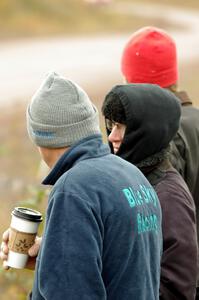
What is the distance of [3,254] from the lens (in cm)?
304

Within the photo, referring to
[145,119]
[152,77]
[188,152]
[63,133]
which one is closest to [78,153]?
[63,133]

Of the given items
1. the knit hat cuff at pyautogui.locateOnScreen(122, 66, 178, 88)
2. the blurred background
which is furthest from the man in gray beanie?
the blurred background

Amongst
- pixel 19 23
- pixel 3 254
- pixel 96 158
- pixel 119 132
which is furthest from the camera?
pixel 19 23

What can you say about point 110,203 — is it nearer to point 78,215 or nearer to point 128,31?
point 78,215

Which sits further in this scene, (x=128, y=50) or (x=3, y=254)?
(x=128, y=50)

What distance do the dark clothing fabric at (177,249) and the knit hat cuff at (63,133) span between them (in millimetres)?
477

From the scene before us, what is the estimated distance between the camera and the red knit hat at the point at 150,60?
13.9 ft

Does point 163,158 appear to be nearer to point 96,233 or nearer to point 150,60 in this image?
point 96,233

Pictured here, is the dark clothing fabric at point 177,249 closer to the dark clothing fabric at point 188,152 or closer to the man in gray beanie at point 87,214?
the man in gray beanie at point 87,214

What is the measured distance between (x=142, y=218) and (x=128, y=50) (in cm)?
177

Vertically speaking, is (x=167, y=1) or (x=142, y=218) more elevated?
(x=142, y=218)

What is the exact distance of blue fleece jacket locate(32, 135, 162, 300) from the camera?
253 centimetres

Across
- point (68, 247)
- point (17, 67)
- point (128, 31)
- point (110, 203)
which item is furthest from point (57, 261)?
point (128, 31)

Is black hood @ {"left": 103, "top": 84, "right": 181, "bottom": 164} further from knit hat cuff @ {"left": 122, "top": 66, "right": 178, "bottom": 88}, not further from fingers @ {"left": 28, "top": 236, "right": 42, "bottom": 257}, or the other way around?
knit hat cuff @ {"left": 122, "top": 66, "right": 178, "bottom": 88}
